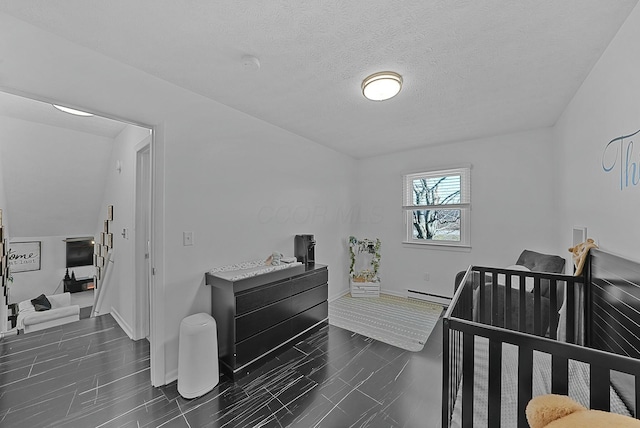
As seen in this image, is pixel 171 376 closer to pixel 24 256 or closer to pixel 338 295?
pixel 338 295

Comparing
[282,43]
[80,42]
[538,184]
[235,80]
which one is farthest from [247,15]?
[538,184]

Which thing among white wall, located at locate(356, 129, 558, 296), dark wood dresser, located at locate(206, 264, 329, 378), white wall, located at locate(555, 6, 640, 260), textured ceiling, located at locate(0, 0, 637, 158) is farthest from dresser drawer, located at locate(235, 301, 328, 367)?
white wall, located at locate(555, 6, 640, 260)

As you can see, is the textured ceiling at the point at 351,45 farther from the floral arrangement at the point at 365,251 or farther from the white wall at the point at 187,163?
the floral arrangement at the point at 365,251

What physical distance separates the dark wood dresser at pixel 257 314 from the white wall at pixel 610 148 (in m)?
2.40

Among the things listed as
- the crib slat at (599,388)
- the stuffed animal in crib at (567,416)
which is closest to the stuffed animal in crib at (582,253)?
the crib slat at (599,388)

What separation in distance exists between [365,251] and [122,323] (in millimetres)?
3664

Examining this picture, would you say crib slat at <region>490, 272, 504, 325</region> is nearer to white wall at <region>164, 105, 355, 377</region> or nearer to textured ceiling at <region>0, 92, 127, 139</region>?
white wall at <region>164, 105, 355, 377</region>

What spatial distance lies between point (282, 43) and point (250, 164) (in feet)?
4.57

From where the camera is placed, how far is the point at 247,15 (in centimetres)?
134

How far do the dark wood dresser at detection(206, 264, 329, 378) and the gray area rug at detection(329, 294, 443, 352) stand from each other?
2.24ft

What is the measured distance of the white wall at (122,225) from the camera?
2861mm

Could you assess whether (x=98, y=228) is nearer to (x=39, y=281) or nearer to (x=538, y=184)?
(x=39, y=281)

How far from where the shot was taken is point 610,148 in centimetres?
152

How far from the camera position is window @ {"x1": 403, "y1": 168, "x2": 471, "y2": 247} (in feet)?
12.1
